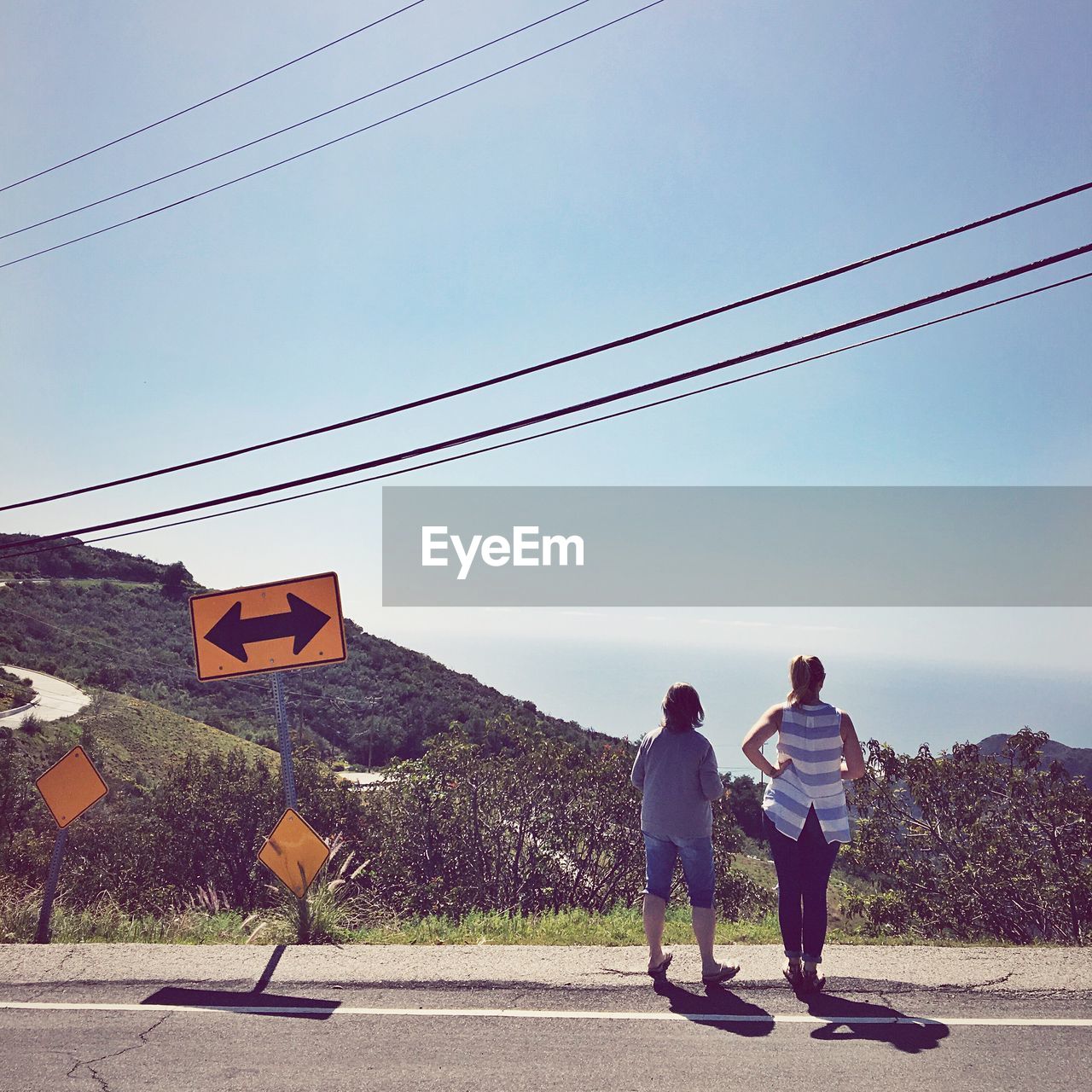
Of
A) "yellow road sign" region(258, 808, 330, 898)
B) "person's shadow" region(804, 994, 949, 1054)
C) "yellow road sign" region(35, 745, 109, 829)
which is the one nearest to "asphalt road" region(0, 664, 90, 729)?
"yellow road sign" region(35, 745, 109, 829)

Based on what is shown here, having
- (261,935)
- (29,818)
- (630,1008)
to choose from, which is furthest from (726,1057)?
(29,818)

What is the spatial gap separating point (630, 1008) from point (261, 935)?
123 inches

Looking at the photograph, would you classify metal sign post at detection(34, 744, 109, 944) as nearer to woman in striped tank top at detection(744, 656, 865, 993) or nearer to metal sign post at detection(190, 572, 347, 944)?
metal sign post at detection(190, 572, 347, 944)

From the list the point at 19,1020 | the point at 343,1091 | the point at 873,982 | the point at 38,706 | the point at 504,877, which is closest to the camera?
the point at 343,1091

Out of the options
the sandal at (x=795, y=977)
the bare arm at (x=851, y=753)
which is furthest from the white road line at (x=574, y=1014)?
the bare arm at (x=851, y=753)

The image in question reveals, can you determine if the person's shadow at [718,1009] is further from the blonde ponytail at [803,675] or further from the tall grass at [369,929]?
the blonde ponytail at [803,675]

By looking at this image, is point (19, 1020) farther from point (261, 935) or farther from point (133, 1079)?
point (261, 935)

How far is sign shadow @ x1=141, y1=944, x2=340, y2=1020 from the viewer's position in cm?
432

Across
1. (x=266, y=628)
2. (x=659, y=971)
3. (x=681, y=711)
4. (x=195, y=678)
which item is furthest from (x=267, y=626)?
(x=195, y=678)

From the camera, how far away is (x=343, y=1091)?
342 cm

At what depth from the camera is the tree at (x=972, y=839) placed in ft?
32.2

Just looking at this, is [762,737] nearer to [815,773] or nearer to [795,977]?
[815,773]

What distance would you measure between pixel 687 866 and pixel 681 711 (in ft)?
3.20

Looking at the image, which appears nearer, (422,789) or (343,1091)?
(343,1091)
